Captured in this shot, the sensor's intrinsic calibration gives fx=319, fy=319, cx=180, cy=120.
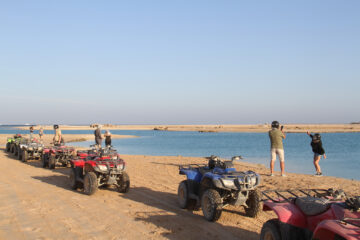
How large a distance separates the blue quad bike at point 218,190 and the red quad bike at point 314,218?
1.37 metres

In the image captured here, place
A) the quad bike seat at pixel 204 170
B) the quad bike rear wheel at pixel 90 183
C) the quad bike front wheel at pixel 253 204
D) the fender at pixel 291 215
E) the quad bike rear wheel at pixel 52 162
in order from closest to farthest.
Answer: the fender at pixel 291 215 < the quad bike front wheel at pixel 253 204 < the quad bike seat at pixel 204 170 < the quad bike rear wheel at pixel 90 183 < the quad bike rear wheel at pixel 52 162

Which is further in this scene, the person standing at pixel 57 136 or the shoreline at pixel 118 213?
the person standing at pixel 57 136

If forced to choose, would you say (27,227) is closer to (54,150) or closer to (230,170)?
(230,170)

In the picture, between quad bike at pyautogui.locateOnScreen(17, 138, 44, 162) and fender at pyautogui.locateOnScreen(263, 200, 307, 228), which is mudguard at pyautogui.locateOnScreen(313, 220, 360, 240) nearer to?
fender at pyautogui.locateOnScreen(263, 200, 307, 228)

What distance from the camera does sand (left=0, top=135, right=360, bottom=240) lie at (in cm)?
545

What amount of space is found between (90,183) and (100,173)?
1.54 feet

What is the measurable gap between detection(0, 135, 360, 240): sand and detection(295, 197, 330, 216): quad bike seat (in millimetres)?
1518

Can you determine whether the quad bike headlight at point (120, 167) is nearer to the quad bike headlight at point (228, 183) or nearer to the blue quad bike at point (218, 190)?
the blue quad bike at point (218, 190)

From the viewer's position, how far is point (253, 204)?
6.28m

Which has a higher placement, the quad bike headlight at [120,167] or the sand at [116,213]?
the quad bike headlight at [120,167]

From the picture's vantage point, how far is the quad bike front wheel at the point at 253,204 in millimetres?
6199

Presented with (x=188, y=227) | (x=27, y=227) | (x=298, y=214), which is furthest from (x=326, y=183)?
(x=27, y=227)

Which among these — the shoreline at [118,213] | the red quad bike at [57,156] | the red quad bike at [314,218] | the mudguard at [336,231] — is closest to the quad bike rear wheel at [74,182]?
the shoreline at [118,213]

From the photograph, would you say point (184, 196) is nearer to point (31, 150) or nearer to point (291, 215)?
point (291, 215)
